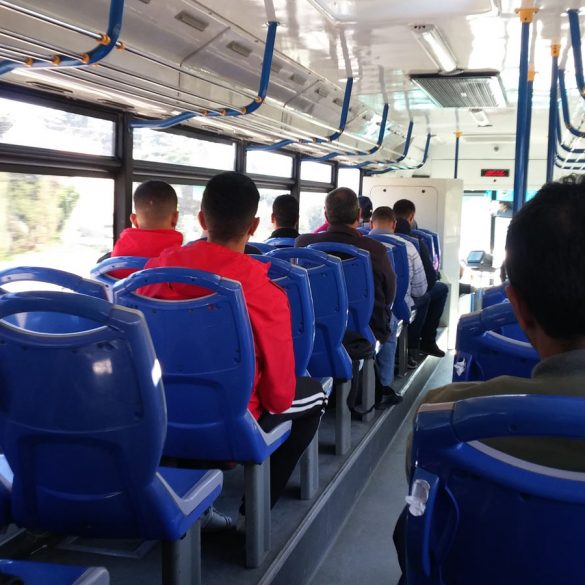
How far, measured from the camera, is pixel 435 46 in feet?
17.0

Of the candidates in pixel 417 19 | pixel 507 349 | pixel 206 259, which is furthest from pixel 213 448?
pixel 417 19

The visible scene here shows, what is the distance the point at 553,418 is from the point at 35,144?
140 inches

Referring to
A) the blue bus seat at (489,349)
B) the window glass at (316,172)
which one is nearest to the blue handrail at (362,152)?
the window glass at (316,172)

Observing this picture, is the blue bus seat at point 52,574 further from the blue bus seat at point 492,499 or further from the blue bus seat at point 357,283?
the blue bus seat at point 357,283

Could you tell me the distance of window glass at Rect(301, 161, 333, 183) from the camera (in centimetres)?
849

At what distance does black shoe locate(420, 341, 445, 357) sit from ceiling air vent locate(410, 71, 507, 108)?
2.45m

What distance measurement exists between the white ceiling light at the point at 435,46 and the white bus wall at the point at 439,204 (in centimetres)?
192

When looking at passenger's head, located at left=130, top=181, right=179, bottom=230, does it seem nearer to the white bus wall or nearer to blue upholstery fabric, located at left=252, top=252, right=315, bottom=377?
blue upholstery fabric, located at left=252, top=252, right=315, bottom=377

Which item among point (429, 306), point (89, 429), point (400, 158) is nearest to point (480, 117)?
point (400, 158)

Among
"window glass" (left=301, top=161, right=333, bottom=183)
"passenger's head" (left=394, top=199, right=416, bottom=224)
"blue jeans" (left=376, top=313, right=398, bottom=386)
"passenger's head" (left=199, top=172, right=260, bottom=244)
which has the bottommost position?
"blue jeans" (left=376, top=313, right=398, bottom=386)

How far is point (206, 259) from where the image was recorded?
2.43 meters

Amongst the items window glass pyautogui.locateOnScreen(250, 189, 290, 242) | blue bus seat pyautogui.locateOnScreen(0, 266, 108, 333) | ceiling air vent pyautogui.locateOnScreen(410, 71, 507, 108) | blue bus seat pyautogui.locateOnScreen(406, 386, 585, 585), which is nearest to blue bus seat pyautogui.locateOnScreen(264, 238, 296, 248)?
window glass pyautogui.locateOnScreen(250, 189, 290, 242)

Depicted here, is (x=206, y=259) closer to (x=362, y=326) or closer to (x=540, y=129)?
(x=362, y=326)

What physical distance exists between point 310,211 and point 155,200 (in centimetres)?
515
